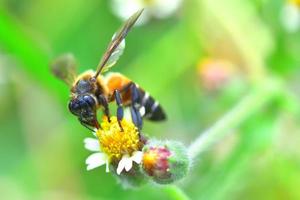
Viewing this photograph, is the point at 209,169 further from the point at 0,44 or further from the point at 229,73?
the point at 0,44

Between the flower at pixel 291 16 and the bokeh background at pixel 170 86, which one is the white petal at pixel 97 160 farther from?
the flower at pixel 291 16

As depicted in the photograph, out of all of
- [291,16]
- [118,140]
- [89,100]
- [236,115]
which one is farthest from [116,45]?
[291,16]

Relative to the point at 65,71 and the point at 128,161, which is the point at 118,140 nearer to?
the point at 128,161

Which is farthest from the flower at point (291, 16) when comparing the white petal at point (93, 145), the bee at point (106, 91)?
the white petal at point (93, 145)

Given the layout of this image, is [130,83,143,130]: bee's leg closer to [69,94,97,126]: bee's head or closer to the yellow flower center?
the yellow flower center

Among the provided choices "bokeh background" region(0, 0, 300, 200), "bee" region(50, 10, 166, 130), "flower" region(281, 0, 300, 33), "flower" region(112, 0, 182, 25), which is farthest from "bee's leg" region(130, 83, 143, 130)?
"flower" region(112, 0, 182, 25)

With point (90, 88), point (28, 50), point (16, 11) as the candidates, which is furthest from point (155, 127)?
point (90, 88)

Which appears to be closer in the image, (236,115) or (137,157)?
(137,157)
